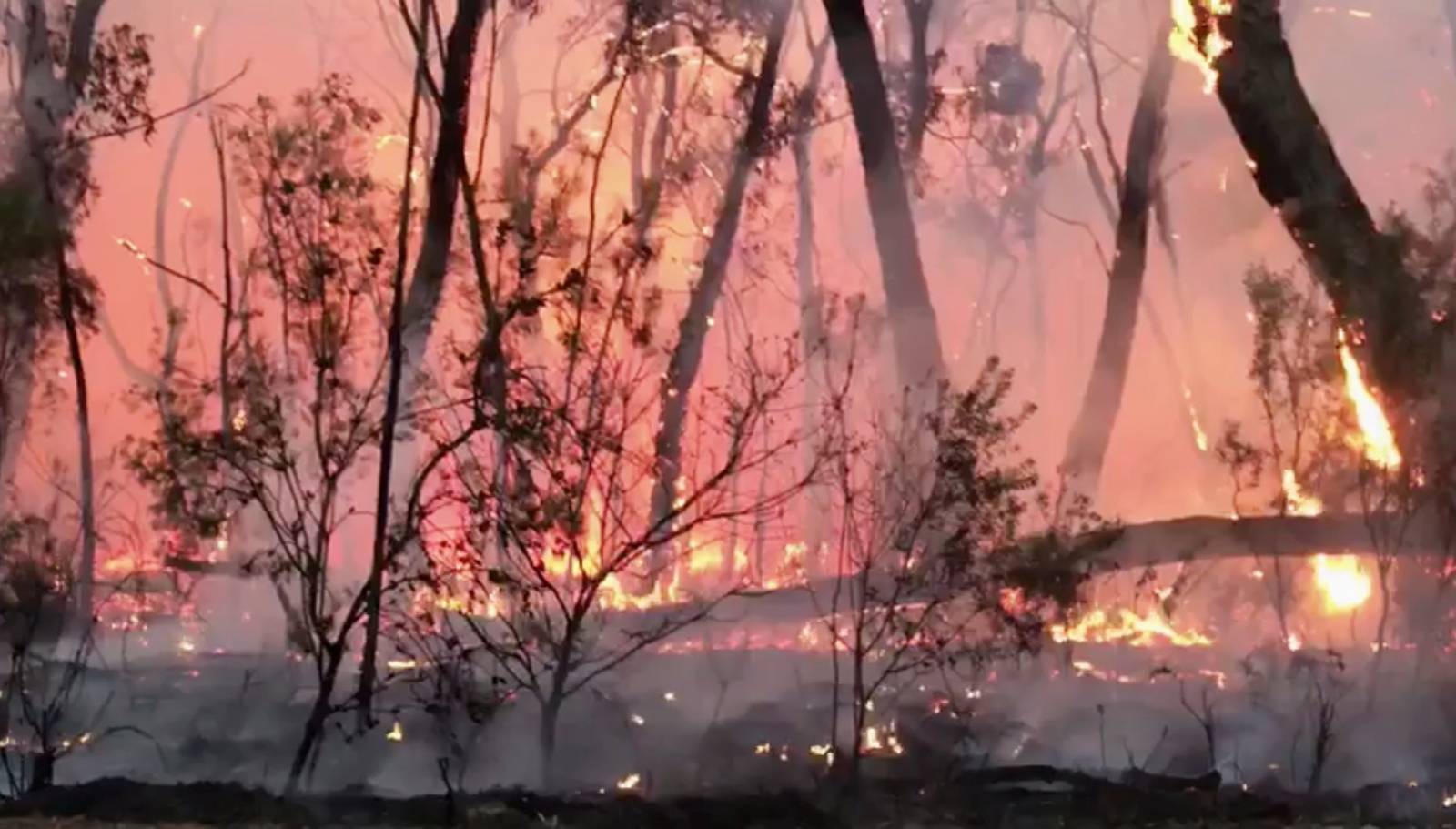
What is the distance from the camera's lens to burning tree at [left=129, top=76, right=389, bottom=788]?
4875mm

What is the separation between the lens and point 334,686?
494 centimetres

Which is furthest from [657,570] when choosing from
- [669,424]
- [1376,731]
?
[1376,731]

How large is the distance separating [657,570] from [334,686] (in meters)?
1.07

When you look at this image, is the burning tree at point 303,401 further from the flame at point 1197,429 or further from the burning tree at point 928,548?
the flame at point 1197,429

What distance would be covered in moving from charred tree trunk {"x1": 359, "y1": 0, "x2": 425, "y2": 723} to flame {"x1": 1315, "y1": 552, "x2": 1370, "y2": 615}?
3059 mm

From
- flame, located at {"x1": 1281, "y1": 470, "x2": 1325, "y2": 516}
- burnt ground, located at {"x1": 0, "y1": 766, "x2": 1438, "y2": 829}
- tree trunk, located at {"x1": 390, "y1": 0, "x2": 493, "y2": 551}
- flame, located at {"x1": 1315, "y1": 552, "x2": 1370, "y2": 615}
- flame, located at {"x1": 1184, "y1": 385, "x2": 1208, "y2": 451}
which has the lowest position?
burnt ground, located at {"x1": 0, "y1": 766, "x2": 1438, "y2": 829}

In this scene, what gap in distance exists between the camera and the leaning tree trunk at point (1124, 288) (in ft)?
17.2

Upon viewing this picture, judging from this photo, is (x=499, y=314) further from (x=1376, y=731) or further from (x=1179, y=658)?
(x=1376, y=731)

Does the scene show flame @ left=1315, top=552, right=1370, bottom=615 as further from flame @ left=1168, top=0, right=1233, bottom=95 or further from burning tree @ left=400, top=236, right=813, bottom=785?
burning tree @ left=400, top=236, right=813, bottom=785

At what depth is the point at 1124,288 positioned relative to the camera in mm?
5441

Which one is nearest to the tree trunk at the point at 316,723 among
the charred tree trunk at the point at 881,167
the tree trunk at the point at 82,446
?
the tree trunk at the point at 82,446

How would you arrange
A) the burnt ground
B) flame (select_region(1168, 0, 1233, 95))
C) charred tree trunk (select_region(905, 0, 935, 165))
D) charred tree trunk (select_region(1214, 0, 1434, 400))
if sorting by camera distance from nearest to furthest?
the burnt ground, charred tree trunk (select_region(1214, 0, 1434, 400)), flame (select_region(1168, 0, 1233, 95)), charred tree trunk (select_region(905, 0, 935, 165))

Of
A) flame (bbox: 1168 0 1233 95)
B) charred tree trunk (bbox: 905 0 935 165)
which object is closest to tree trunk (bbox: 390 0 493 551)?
charred tree trunk (bbox: 905 0 935 165)

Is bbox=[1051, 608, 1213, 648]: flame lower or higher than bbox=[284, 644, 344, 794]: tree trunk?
higher
